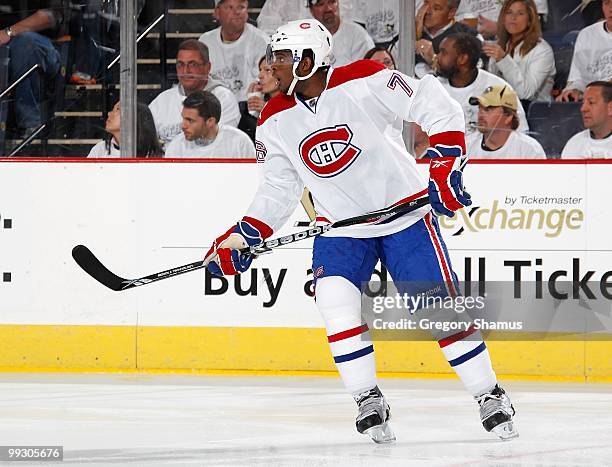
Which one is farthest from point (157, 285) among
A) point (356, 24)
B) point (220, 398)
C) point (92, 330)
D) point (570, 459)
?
point (570, 459)

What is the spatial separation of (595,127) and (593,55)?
0.30m

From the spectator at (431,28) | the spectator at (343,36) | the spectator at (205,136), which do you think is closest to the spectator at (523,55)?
the spectator at (431,28)

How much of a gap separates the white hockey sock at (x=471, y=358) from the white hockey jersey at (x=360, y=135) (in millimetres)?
358

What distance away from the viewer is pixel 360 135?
3.68 metres

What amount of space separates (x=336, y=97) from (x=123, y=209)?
201cm

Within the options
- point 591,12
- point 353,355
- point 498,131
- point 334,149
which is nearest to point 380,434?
point 353,355

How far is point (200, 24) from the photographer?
5574mm

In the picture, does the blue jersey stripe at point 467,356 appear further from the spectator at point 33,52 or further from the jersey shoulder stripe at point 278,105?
the spectator at point 33,52

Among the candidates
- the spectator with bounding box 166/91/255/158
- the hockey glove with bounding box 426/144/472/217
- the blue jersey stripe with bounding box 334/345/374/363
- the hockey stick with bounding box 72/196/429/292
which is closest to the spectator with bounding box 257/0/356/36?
the spectator with bounding box 166/91/255/158

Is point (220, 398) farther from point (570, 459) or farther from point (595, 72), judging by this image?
point (595, 72)

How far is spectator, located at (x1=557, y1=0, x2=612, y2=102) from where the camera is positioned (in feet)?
17.5

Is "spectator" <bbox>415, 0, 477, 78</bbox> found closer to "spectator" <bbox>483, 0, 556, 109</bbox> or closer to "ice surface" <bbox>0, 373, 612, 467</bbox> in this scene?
"spectator" <bbox>483, 0, 556, 109</bbox>

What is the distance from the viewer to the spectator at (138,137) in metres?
5.55

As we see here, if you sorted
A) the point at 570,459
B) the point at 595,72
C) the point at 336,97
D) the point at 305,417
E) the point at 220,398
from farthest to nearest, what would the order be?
the point at 595,72
the point at 220,398
the point at 305,417
the point at 336,97
the point at 570,459
